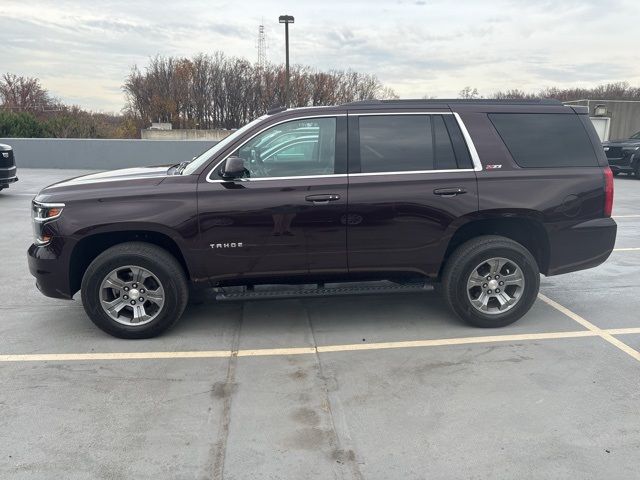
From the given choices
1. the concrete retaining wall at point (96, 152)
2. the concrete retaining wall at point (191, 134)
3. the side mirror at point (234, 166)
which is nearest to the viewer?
the side mirror at point (234, 166)

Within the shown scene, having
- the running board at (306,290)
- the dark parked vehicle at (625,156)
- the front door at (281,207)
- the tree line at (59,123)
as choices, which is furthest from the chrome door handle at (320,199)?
the tree line at (59,123)

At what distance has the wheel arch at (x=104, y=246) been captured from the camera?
174 inches

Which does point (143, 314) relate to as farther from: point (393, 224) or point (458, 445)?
point (458, 445)

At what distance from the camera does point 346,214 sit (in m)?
4.41

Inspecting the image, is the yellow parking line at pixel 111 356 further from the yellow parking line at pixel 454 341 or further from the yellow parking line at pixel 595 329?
the yellow parking line at pixel 595 329

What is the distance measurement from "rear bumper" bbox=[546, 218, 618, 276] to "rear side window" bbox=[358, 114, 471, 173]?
109 cm

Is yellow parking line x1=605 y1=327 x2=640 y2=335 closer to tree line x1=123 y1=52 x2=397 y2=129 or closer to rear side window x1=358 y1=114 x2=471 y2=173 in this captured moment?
rear side window x1=358 y1=114 x2=471 y2=173

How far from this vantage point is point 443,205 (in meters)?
4.50

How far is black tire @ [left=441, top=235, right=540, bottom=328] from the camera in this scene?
4.61 metres

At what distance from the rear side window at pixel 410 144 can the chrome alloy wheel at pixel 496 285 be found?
3.01 ft

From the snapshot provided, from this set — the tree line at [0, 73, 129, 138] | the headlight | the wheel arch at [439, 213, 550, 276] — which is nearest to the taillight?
the wheel arch at [439, 213, 550, 276]

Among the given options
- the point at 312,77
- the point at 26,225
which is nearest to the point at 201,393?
the point at 26,225

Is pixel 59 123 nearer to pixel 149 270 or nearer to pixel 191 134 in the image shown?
pixel 191 134

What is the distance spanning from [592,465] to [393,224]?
225 centimetres
